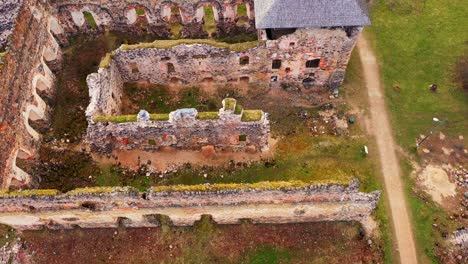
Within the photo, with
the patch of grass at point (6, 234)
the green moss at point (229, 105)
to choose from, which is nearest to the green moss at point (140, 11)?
the green moss at point (229, 105)

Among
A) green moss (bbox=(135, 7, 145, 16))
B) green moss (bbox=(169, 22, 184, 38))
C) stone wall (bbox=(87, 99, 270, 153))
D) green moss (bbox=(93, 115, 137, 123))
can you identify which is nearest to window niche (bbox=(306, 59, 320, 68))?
stone wall (bbox=(87, 99, 270, 153))

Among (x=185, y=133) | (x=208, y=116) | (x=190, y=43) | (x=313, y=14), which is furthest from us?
(x=190, y=43)

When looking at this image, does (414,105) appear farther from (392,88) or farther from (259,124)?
(259,124)

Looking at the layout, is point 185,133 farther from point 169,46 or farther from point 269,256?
point 269,256

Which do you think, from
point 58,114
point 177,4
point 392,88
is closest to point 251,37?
point 177,4

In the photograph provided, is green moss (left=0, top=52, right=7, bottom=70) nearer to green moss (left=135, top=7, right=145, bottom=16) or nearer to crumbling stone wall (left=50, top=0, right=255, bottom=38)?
crumbling stone wall (left=50, top=0, right=255, bottom=38)

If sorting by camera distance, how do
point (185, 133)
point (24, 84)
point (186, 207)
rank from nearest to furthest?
1. point (186, 207)
2. point (185, 133)
3. point (24, 84)

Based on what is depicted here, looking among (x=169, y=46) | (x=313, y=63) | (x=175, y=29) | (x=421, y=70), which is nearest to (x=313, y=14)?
(x=313, y=63)
